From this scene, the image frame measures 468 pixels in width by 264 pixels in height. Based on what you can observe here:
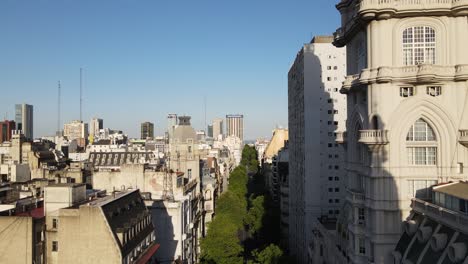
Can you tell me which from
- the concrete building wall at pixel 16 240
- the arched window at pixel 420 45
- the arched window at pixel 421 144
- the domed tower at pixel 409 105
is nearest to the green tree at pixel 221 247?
the concrete building wall at pixel 16 240

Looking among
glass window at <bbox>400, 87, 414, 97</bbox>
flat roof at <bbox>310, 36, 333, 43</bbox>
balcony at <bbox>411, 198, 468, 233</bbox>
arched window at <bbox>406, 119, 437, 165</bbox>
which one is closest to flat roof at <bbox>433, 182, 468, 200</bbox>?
balcony at <bbox>411, 198, 468, 233</bbox>

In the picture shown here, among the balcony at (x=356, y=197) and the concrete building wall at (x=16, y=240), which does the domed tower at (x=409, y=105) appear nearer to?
the balcony at (x=356, y=197)

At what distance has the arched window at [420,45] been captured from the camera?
127 ft

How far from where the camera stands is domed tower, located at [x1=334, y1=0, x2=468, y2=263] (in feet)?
123

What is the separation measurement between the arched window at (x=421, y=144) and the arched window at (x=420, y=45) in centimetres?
492

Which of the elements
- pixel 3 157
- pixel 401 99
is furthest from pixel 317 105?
pixel 3 157

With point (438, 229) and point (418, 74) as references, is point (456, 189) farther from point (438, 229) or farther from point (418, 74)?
point (418, 74)

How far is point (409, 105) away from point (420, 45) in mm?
5000

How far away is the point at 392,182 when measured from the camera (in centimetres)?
3859

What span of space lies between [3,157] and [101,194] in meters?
77.9

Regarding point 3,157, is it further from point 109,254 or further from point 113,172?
point 109,254

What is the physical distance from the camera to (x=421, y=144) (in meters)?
38.5

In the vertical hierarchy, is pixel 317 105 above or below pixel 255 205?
above

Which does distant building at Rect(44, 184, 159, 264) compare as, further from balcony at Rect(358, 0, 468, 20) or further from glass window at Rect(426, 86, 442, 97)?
glass window at Rect(426, 86, 442, 97)
